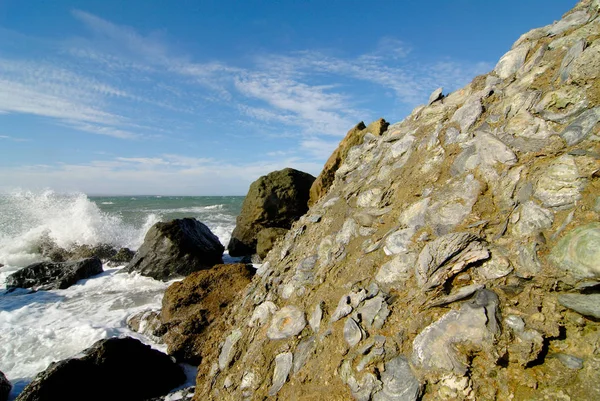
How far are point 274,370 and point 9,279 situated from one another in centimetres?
1120

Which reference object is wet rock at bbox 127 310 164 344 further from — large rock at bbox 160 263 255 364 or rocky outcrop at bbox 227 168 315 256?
rocky outcrop at bbox 227 168 315 256

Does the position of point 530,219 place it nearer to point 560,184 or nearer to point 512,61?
point 560,184

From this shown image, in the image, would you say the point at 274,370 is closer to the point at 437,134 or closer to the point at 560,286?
the point at 560,286

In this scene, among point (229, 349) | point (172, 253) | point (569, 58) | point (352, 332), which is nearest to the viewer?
point (352, 332)

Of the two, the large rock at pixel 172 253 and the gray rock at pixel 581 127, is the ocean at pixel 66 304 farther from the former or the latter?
the gray rock at pixel 581 127

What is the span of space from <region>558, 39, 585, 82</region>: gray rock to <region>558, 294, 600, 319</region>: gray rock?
169 cm

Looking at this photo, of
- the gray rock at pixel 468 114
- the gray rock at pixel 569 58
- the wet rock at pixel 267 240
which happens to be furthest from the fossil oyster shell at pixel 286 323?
the wet rock at pixel 267 240

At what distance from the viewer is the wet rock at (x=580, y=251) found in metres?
1.66

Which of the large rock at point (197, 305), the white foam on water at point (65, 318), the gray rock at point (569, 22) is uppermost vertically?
the gray rock at point (569, 22)

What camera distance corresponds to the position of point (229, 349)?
308 cm

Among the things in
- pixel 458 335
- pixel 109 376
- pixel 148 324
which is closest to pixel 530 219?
pixel 458 335

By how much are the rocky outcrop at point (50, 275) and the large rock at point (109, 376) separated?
6.69m

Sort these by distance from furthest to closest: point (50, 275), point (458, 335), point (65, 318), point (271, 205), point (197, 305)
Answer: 1. point (271, 205)
2. point (50, 275)
3. point (65, 318)
4. point (197, 305)
5. point (458, 335)

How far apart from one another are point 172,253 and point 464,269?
9.06 metres
